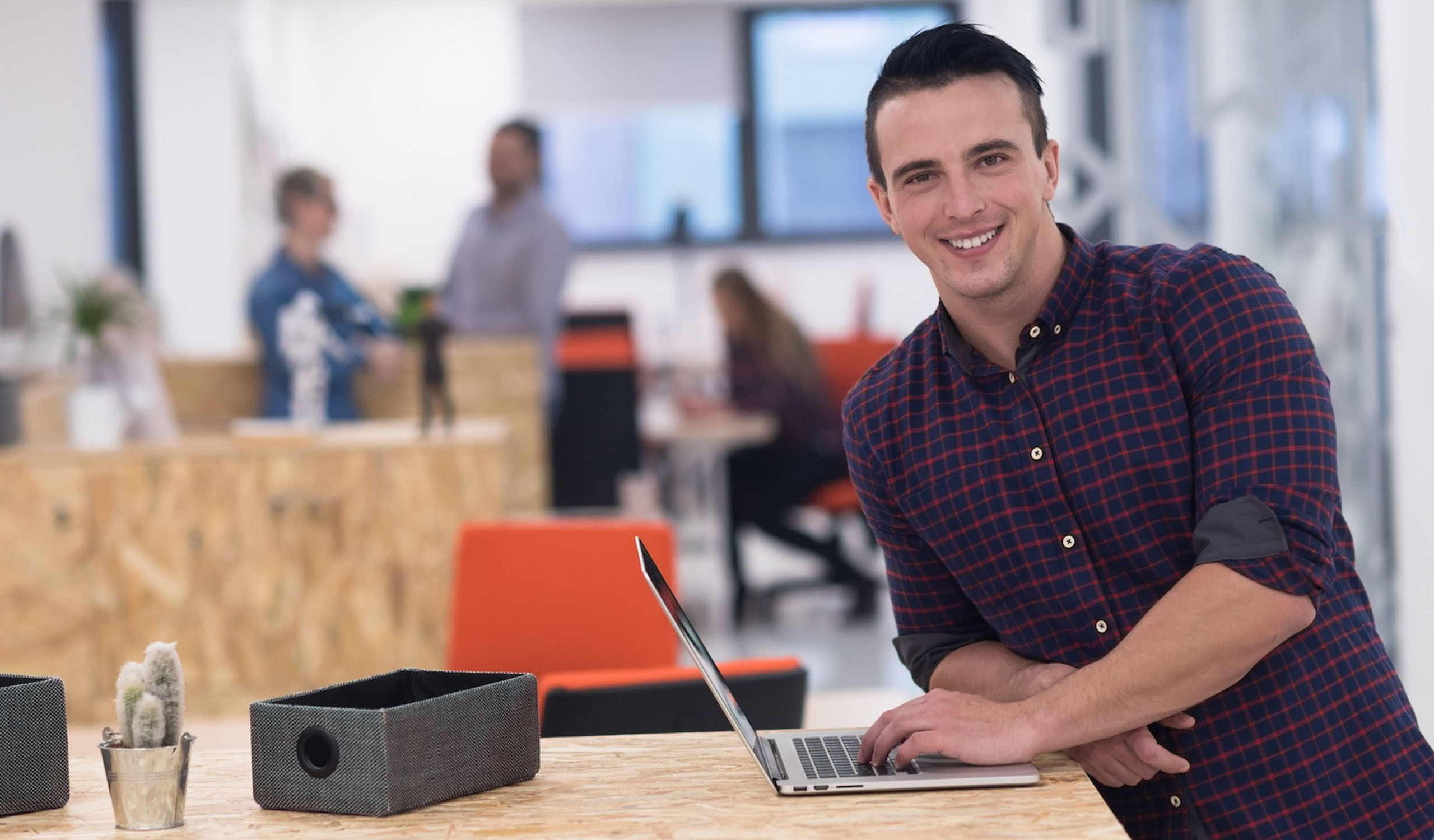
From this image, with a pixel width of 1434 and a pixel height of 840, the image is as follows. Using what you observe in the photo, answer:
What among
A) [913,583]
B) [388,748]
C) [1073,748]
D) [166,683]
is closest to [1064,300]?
[913,583]

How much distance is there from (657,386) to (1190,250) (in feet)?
27.1

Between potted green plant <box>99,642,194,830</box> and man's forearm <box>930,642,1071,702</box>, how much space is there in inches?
33.7

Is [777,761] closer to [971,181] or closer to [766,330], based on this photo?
[971,181]

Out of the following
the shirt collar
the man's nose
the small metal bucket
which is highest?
the man's nose

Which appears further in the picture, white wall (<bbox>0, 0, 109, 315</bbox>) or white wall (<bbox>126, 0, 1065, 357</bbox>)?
white wall (<bbox>126, 0, 1065, 357</bbox>)

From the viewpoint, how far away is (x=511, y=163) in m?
6.48

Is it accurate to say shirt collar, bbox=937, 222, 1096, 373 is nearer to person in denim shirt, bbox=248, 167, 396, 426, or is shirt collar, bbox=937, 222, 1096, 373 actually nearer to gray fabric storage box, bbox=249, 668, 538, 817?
gray fabric storage box, bbox=249, 668, 538, 817

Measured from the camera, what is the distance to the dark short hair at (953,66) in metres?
1.74

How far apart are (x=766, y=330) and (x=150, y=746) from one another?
5722 mm

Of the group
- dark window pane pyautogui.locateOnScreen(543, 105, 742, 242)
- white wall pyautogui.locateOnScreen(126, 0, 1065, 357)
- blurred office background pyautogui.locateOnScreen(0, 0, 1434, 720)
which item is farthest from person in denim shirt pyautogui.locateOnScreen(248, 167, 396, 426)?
dark window pane pyautogui.locateOnScreen(543, 105, 742, 242)

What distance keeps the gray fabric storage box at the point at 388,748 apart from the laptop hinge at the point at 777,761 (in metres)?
0.25

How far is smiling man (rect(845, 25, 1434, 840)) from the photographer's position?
157 cm

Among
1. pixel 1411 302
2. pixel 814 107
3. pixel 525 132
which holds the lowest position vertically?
pixel 1411 302

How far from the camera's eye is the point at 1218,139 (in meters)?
4.50
